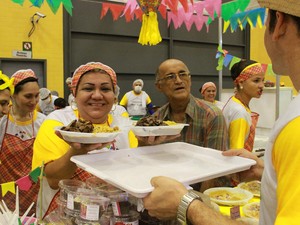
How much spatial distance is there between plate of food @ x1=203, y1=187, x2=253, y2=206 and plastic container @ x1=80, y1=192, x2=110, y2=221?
1027 mm

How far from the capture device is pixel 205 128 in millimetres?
2303

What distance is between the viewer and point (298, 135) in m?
0.72

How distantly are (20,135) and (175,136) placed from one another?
73.2 inches

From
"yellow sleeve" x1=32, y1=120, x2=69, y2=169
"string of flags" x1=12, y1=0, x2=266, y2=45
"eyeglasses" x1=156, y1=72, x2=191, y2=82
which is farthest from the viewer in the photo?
"string of flags" x1=12, y1=0, x2=266, y2=45

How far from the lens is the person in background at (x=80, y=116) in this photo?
1.64 metres

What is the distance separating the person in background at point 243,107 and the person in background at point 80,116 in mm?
1235

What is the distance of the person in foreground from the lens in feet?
2.35

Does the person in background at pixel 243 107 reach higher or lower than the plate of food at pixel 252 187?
higher

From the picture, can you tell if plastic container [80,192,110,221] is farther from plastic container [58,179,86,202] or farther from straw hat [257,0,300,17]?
straw hat [257,0,300,17]

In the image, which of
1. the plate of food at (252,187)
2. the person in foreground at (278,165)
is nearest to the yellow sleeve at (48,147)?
the person in foreground at (278,165)

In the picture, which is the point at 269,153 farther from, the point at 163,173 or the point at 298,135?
the point at 163,173

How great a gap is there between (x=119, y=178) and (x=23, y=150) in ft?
6.38

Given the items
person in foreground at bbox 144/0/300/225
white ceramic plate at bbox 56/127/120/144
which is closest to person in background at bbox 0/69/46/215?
white ceramic plate at bbox 56/127/120/144

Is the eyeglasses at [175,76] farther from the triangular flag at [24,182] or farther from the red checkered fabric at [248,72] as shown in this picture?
the triangular flag at [24,182]
